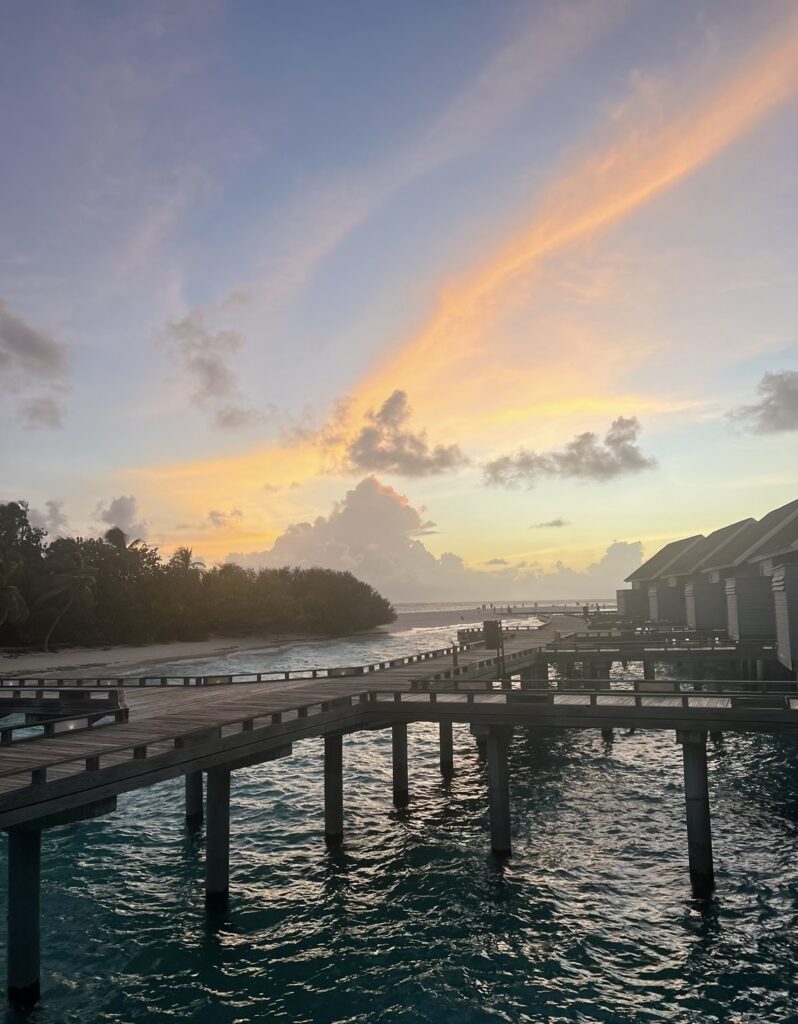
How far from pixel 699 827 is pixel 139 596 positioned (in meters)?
103

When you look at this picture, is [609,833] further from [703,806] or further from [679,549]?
[679,549]

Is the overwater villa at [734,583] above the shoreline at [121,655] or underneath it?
above

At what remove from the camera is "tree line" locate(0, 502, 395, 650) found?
93688mm

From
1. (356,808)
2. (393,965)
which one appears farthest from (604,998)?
(356,808)

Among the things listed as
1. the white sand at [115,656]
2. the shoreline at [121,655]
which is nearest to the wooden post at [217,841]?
the shoreline at [121,655]

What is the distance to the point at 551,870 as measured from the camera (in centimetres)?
2233

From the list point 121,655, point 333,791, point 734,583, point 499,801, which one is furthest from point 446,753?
point 121,655

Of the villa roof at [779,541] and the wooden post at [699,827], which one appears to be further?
the villa roof at [779,541]

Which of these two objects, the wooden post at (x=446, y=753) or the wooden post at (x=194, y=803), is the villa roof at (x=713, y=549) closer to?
the wooden post at (x=446, y=753)

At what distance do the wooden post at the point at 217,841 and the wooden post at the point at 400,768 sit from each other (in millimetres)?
10101

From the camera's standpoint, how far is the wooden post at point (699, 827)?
20.5 meters

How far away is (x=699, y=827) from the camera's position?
817 inches

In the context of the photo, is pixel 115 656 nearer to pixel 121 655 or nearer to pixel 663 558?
pixel 121 655

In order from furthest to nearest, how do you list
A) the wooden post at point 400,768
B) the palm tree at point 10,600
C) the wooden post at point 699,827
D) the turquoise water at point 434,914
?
1. the palm tree at point 10,600
2. the wooden post at point 400,768
3. the wooden post at point 699,827
4. the turquoise water at point 434,914
